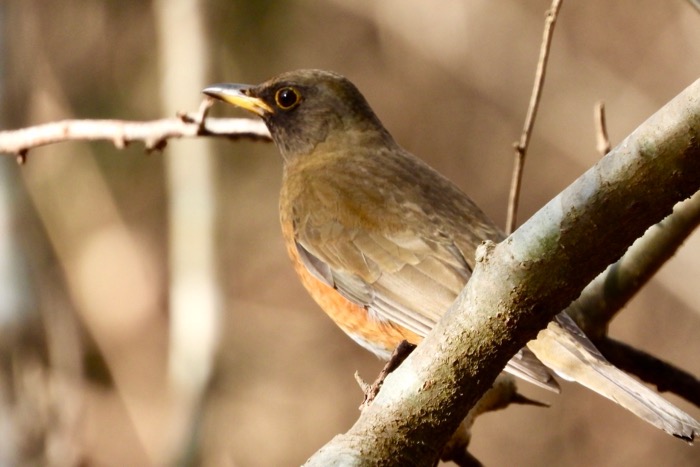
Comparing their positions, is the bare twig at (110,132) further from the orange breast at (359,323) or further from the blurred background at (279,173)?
the blurred background at (279,173)

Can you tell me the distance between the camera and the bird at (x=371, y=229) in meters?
3.10

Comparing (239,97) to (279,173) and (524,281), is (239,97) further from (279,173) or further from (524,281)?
(279,173)

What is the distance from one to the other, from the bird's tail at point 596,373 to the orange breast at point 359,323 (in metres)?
0.50

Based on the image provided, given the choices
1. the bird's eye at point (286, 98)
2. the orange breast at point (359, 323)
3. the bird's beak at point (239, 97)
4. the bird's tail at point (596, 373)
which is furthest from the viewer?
the bird's eye at point (286, 98)

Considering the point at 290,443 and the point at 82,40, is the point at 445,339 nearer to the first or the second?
the point at 290,443

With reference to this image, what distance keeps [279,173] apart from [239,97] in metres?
4.65

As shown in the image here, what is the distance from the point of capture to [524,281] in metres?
1.73

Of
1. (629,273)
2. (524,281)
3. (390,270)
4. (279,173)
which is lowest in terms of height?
(279,173)

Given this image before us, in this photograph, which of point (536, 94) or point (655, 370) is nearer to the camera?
point (536, 94)

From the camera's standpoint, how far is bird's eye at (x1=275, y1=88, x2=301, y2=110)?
14.3 feet

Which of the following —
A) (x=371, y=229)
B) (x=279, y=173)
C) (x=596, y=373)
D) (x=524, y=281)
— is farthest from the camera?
(x=279, y=173)

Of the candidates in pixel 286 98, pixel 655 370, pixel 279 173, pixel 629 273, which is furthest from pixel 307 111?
pixel 279 173

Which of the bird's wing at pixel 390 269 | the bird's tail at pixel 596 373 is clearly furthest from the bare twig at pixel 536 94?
the bird's tail at pixel 596 373

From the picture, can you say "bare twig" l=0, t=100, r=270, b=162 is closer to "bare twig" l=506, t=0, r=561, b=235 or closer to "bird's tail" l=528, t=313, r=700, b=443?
"bare twig" l=506, t=0, r=561, b=235
